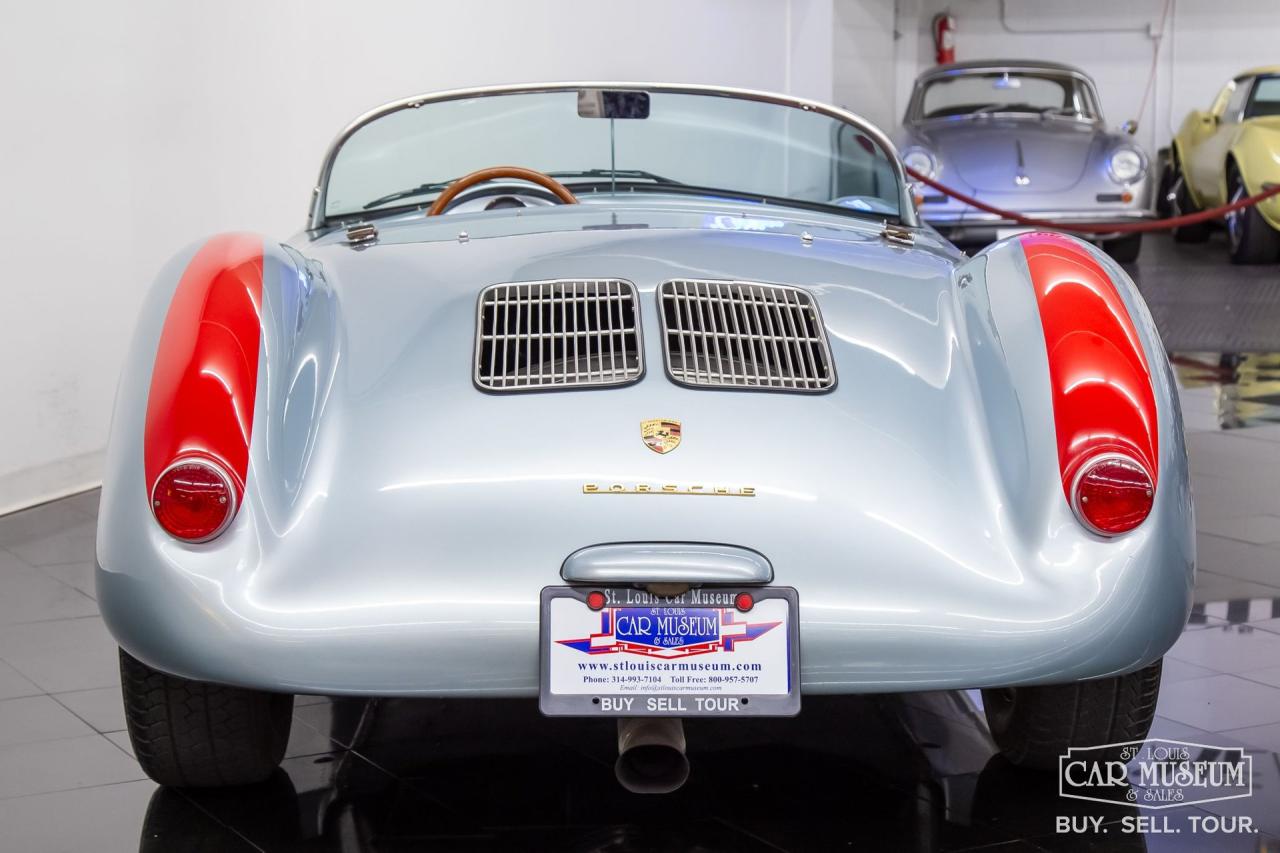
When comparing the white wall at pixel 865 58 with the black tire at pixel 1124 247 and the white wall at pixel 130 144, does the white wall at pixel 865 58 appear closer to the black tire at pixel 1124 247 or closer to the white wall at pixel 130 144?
the black tire at pixel 1124 247

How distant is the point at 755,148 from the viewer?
3.95 metres

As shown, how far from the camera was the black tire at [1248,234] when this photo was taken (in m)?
11.1

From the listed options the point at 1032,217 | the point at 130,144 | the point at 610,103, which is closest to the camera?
the point at 610,103

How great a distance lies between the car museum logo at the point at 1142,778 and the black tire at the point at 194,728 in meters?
1.38

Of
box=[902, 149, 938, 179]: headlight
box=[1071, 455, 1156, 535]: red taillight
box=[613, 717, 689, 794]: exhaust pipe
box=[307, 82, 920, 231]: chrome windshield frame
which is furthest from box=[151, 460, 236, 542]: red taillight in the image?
box=[902, 149, 938, 179]: headlight

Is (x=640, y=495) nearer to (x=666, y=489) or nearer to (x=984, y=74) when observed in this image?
(x=666, y=489)

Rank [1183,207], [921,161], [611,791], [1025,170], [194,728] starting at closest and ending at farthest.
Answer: [194,728]
[611,791]
[1025,170]
[921,161]
[1183,207]

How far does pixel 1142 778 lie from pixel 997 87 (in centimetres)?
1004

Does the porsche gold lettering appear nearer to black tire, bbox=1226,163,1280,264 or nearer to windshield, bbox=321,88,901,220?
windshield, bbox=321,88,901,220

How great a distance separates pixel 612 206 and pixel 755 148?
0.72 m

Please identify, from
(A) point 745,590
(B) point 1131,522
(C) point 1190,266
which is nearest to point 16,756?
(A) point 745,590

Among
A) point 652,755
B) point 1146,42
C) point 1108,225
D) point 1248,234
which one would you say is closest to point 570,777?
point 652,755

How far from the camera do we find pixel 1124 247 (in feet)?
37.8

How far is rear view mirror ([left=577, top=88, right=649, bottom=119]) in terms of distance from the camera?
150 inches
